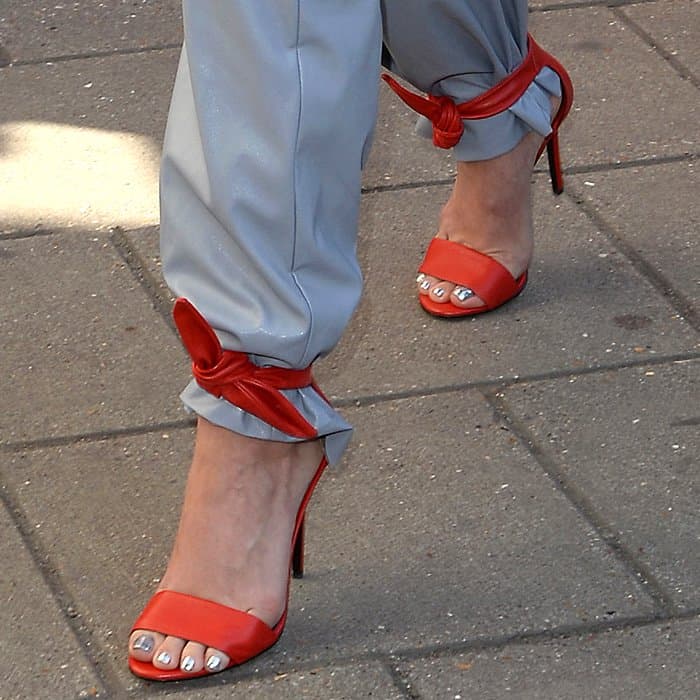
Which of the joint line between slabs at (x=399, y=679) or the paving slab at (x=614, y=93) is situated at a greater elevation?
the joint line between slabs at (x=399, y=679)

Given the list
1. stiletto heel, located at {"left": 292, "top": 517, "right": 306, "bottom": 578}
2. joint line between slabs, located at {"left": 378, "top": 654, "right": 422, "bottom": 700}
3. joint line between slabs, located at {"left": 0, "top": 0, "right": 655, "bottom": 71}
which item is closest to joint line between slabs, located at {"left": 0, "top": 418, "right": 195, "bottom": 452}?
stiletto heel, located at {"left": 292, "top": 517, "right": 306, "bottom": 578}

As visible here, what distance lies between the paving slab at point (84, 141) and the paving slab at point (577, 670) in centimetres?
140

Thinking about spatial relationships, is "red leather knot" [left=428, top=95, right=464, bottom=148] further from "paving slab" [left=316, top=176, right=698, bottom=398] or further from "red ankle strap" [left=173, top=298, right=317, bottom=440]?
"red ankle strap" [left=173, top=298, right=317, bottom=440]

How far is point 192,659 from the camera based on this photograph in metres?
2.03

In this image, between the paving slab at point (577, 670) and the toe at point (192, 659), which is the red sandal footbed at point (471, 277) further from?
the toe at point (192, 659)

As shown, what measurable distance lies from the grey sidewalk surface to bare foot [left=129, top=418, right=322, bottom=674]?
0.09 metres

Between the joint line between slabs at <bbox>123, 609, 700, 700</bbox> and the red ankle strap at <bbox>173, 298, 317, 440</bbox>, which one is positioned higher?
the red ankle strap at <bbox>173, 298, 317, 440</bbox>

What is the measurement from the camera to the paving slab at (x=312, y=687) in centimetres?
200

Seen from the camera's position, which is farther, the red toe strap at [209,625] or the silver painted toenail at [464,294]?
the silver painted toenail at [464,294]

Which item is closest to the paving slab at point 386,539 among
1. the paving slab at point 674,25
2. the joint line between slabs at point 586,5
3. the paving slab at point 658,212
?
the paving slab at point 658,212

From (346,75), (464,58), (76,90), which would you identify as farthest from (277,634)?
(76,90)

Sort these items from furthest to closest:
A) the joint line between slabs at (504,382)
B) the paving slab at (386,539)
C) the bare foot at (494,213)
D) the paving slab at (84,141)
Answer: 1. the paving slab at (84,141)
2. the bare foot at (494,213)
3. the joint line between slabs at (504,382)
4. the paving slab at (386,539)

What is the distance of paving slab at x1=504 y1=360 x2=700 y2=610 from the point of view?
226 cm

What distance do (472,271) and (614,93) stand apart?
3.28 ft
